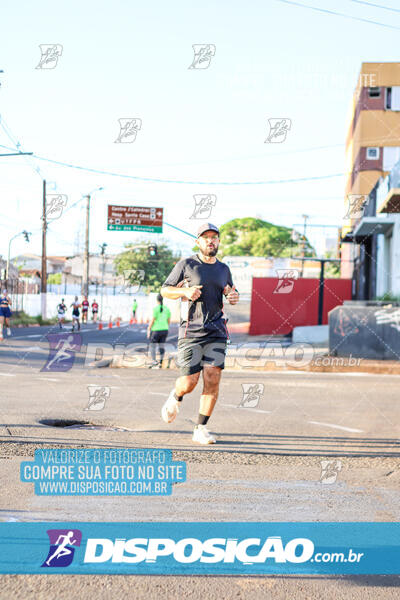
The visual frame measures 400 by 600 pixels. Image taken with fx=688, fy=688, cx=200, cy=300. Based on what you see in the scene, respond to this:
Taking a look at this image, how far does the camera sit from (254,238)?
4183 inches

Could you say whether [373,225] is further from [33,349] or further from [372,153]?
[33,349]

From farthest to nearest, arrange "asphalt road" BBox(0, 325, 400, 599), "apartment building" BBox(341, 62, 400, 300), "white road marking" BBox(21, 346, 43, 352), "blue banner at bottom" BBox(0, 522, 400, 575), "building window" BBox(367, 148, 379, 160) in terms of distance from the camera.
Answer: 1. "building window" BBox(367, 148, 379, 160)
2. "apartment building" BBox(341, 62, 400, 300)
3. "white road marking" BBox(21, 346, 43, 352)
4. "blue banner at bottom" BBox(0, 522, 400, 575)
5. "asphalt road" BBox(0, 325, 400, 599)

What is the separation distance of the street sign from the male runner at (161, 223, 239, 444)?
3302 centimetres

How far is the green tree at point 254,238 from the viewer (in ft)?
338

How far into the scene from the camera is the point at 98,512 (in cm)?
401

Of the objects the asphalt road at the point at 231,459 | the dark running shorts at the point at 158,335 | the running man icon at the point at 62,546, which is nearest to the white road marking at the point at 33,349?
the dark running shorts at the point at 158,335

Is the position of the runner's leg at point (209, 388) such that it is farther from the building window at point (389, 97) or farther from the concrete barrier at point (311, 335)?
the building window at point (389, 97)

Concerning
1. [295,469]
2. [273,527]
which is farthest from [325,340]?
[273,527]

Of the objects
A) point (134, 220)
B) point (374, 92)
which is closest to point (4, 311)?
point (134, 220)

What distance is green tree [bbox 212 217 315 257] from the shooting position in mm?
103000

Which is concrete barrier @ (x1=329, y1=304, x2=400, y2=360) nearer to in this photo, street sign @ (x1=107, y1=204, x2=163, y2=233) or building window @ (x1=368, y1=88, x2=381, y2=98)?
street sign @ (x1=107, y1=204, x2=163, y2=233)

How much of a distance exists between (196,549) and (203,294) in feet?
9.55

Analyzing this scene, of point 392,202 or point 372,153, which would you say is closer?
point 392,202

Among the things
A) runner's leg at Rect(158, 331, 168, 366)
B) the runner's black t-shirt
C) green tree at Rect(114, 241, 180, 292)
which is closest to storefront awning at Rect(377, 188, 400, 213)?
runner's leg at Rect(158, 331, 168, 366)
